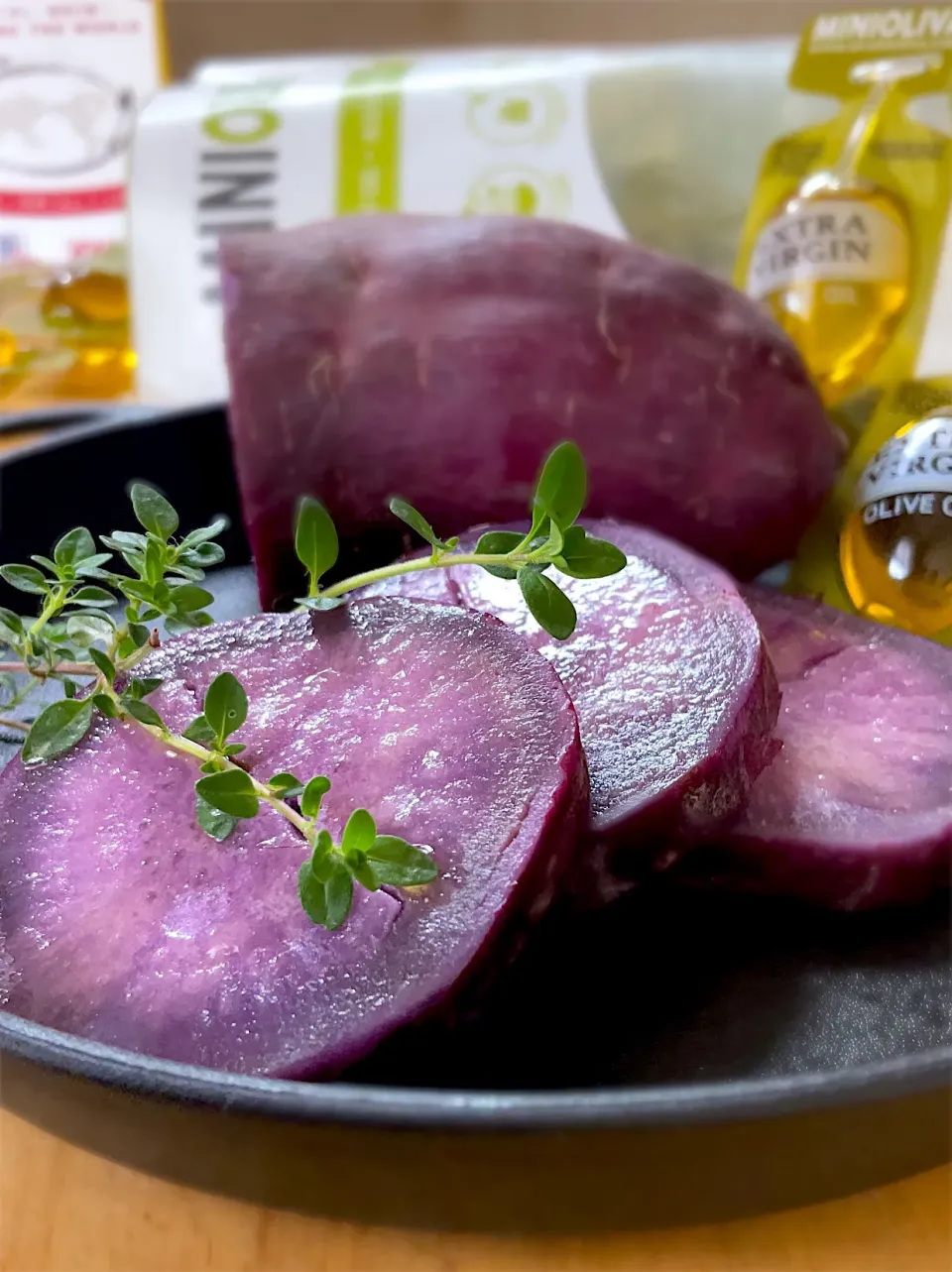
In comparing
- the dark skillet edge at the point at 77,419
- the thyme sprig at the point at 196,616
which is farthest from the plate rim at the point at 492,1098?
the dark skillet edge at the point at 77,419

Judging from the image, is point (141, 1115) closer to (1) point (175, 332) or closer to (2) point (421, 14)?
(1) point (175, 332)

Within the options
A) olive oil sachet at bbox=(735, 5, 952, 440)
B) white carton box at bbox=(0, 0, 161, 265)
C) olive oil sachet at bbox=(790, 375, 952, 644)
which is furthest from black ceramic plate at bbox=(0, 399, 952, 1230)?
white carton box at bbox=(0, 0, 161, 265)

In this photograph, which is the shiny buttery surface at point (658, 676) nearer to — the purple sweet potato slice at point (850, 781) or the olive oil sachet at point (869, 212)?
the purple sweet potato slice at point (850, 781)

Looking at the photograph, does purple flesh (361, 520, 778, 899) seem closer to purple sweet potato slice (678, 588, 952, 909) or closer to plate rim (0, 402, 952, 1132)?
purple sweet potato slice (678, 588, 952, 909)

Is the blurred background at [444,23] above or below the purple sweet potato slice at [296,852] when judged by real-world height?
above

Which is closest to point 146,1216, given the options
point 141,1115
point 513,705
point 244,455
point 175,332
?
point 141,1115

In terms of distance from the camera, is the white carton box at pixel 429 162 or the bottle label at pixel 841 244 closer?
the bottle label at pixel 841 244
